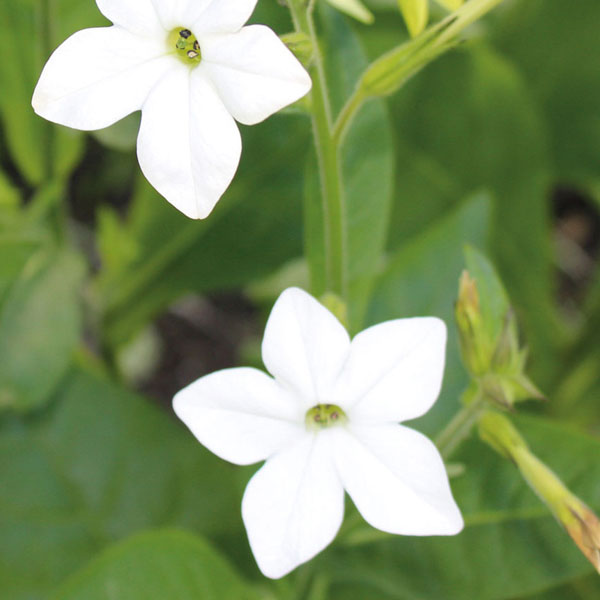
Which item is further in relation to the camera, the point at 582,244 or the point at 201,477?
the point at 582,244

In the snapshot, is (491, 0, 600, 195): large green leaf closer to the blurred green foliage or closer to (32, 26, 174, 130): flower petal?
the blurred green foliage

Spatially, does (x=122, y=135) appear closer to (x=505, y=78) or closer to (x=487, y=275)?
(x=487, y=275)

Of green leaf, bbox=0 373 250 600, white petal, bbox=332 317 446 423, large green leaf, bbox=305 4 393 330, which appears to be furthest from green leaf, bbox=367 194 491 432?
white petal, bbox=332 317 446 423

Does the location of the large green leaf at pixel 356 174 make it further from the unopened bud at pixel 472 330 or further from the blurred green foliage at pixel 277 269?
the unopened bud at pixel 472 330

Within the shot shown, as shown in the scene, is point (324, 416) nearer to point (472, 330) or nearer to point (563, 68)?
point (472, 330)

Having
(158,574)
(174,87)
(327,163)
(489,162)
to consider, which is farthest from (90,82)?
(489,162)

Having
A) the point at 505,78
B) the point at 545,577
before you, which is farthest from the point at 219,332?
the point at 545,577

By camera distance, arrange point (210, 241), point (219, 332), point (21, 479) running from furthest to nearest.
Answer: point (219, 332), point (210, 241), point (21, 479)
